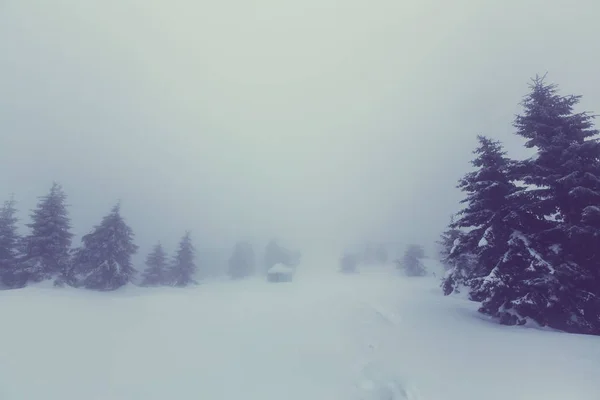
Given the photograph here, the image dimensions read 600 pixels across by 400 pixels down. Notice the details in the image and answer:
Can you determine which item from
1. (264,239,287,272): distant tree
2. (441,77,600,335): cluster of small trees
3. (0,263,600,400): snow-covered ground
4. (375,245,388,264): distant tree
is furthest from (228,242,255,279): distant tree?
(441,77,600,335): cluster of small trees

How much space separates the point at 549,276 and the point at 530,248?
1.25 meters

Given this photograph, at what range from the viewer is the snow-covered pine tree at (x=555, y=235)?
11.7 m

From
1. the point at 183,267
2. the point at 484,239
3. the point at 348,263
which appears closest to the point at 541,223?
the point at 484,239

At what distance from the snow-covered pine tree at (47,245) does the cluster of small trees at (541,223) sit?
125ft

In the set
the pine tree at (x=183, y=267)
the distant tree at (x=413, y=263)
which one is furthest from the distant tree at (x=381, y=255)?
the pine tree at (x=183, y=267)

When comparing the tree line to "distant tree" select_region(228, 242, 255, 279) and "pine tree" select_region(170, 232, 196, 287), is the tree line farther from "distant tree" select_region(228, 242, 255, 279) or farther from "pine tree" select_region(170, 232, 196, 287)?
"distant tree" select_region(228, 242, 255, 279)

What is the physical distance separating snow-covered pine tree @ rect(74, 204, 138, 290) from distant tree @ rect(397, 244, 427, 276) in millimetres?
51547

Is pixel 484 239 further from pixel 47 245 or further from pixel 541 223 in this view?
pixel 47 245

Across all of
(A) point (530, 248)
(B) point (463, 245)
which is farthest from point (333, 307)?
(A) point (530, 248)

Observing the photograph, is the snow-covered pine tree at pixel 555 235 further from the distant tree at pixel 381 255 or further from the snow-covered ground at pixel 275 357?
the distant tree at pixel 381 255

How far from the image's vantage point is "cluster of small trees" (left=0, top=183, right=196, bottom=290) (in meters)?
30.2

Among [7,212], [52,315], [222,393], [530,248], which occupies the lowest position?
[222,393]

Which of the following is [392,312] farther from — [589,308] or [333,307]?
[589,308]

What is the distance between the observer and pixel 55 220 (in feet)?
104
